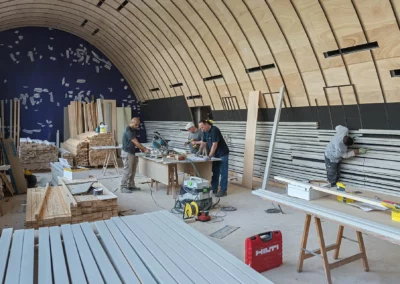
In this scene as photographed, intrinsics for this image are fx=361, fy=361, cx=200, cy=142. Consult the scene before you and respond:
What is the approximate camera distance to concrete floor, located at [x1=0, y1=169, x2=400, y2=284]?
12.9 feet

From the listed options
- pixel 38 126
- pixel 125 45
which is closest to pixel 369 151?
pixel 125 45

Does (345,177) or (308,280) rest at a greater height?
(345,177)

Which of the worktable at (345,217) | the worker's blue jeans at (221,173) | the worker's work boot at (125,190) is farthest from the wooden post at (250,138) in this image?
the worktable at (345,217)

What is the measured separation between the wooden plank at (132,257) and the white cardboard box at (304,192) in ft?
5.92

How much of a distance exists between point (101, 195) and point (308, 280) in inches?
132

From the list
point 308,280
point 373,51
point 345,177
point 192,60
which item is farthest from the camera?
point 192,60

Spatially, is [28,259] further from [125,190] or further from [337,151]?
[125,190]

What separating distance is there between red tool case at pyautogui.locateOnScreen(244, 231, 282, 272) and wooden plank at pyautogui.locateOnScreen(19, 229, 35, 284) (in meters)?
2.14

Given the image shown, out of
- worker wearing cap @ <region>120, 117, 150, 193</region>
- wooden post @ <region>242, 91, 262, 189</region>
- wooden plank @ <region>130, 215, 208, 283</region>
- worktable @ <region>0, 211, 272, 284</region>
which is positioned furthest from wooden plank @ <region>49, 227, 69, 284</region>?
wooden post @ <region>242, 91, 262, 189</region>

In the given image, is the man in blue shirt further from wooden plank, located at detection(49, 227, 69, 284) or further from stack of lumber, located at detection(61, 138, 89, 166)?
wooden plank, located at detection(49, 227, 69, 284)

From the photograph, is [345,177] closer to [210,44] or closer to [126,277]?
[210,44]

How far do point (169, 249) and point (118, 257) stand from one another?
0.35m

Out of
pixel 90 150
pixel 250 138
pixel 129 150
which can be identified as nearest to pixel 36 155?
pixel 90 150

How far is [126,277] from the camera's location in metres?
2.04
